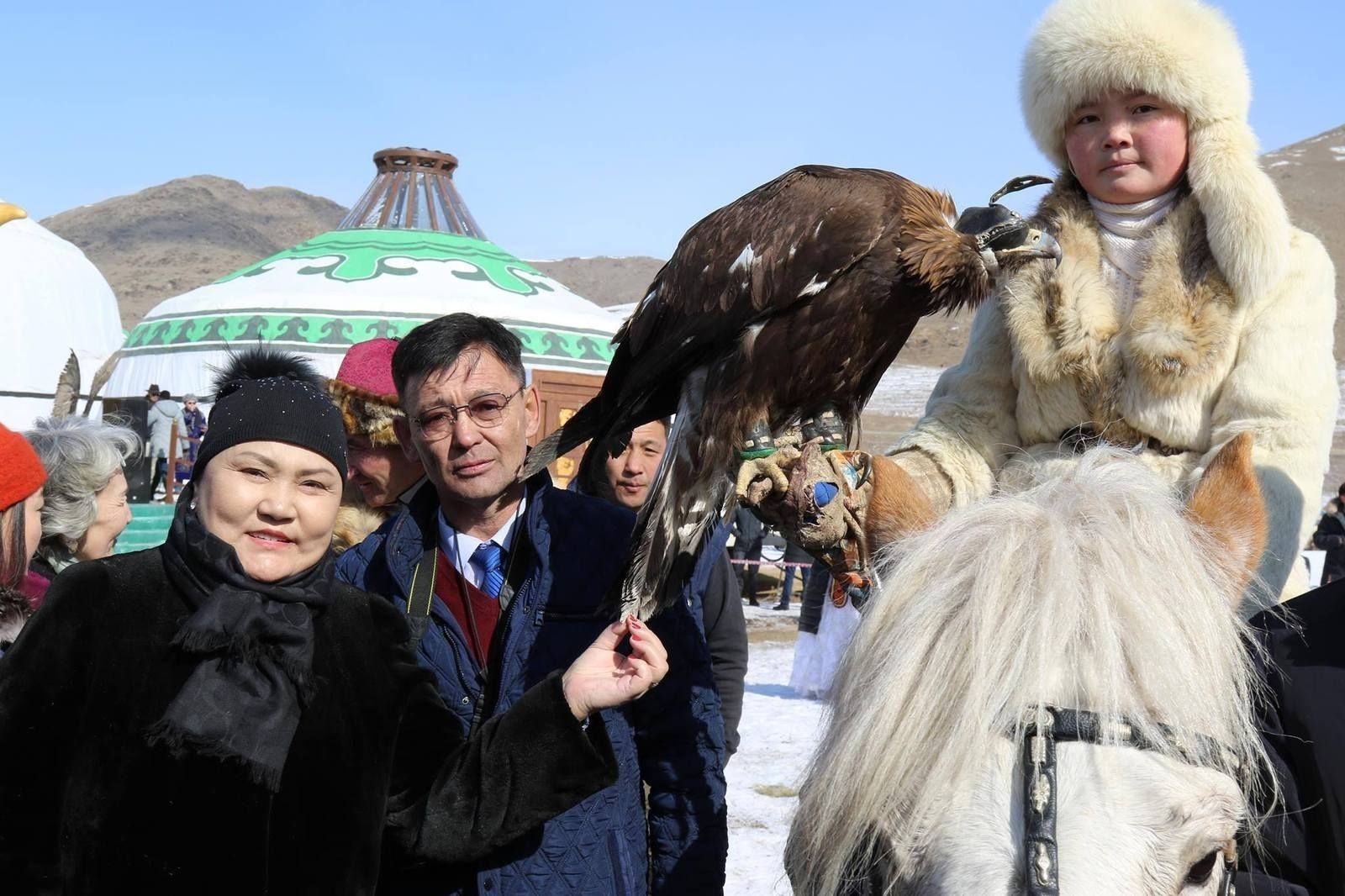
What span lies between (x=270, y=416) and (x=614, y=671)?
Result: 0.68 meters

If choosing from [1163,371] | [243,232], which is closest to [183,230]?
[243,232]

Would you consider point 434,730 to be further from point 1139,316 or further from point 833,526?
point 1139,316

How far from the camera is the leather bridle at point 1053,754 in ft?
3.85

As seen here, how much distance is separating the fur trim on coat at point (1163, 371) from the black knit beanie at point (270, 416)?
110 cm

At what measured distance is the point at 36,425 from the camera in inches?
145

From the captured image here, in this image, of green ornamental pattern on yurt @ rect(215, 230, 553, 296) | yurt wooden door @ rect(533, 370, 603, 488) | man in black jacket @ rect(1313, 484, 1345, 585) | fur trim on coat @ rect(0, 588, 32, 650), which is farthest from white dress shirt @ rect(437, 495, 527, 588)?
green ornamental pattern on yurt @ rect(215, 230, 553, 296)

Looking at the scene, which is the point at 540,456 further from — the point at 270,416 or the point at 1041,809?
the point at 1041,809

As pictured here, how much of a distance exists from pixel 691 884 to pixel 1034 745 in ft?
3.08

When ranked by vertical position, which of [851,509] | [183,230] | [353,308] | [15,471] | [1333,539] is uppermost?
[183,230]

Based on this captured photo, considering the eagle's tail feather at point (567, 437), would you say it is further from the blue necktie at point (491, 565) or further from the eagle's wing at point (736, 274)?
the blue necktie at point (491, 565)

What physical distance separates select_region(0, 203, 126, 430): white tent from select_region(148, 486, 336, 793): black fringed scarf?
2195 centimetres

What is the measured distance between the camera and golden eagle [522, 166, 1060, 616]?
2.03 m

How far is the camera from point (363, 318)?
52.4 ft

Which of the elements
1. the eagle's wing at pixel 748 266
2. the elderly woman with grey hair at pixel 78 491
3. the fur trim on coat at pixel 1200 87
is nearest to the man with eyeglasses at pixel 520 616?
the eagle's wing at pixel 748 266
